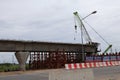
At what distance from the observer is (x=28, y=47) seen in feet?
199

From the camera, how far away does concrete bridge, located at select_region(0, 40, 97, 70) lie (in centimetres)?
5644

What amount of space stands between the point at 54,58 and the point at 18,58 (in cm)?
942

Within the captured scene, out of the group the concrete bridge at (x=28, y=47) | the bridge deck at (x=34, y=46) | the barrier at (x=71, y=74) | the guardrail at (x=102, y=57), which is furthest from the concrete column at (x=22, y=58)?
the barrier at (x=71, y=74)

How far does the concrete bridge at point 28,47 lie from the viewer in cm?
5644

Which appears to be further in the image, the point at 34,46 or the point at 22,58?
the point at 34,46

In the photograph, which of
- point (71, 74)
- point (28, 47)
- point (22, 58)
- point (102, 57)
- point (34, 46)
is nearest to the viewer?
point (71, 74)

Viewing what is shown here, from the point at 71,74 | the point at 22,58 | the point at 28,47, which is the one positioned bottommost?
the point at 71,74

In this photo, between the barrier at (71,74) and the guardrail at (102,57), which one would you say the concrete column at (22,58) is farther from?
the barrier at (71,74)

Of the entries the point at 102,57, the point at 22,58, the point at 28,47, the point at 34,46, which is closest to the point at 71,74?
the point at 22,58

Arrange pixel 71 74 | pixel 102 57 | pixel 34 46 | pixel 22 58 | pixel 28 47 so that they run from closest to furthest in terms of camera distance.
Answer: pixel 71 74, pixel 22 58, pixel 28 47, pixel 34 46, pixel 102 57

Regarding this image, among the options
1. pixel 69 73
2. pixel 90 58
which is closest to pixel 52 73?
pixel 69 73

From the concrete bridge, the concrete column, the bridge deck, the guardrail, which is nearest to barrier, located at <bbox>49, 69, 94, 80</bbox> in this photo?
the concrete bridge

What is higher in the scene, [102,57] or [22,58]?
[102,57]

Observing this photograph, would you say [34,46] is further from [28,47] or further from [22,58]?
[22,58]
